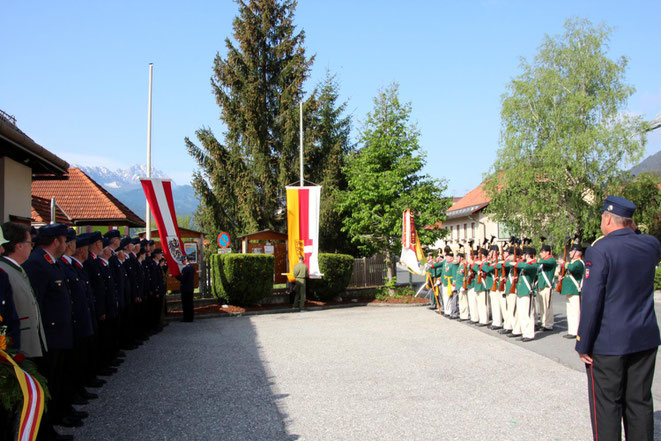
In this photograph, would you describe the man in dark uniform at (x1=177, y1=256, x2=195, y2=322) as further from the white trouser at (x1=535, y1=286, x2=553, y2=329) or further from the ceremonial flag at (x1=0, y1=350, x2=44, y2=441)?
the ceremonial flag at (x1=0, y1=350, x2=44, y2=441)

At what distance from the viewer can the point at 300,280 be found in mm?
17031

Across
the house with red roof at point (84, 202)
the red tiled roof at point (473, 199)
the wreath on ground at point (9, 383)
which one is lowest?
the wreath on ground at point (9, 383)

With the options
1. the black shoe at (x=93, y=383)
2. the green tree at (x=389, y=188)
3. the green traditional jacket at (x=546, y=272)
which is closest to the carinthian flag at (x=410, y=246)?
the green tree at (x=389, y=188)

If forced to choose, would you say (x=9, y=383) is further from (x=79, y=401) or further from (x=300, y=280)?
(x=300, y=280)

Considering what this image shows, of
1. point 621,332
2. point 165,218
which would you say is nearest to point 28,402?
point 621,332

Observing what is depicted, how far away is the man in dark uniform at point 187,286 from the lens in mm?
13930

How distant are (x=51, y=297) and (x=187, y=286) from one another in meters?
8.94

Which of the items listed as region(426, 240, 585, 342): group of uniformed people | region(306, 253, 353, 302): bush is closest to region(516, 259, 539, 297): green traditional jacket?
region(426, 240, 585, 342): group of uniformed people

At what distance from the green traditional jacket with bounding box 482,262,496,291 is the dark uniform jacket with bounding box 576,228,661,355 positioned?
25.6 feet

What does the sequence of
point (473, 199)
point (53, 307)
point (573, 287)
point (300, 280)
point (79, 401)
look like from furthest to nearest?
point (473, 199)
point (300, 280)
point (573, 287)
point (79, 401)
point (53, 307)

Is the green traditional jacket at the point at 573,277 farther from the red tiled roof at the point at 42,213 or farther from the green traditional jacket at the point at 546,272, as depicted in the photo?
the red tiled roof at the point at 42,213

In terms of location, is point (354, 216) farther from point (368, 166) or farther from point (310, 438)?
point (310, 438)

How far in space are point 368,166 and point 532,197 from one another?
1222cm

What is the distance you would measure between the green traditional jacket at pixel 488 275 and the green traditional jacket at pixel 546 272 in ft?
3.18
